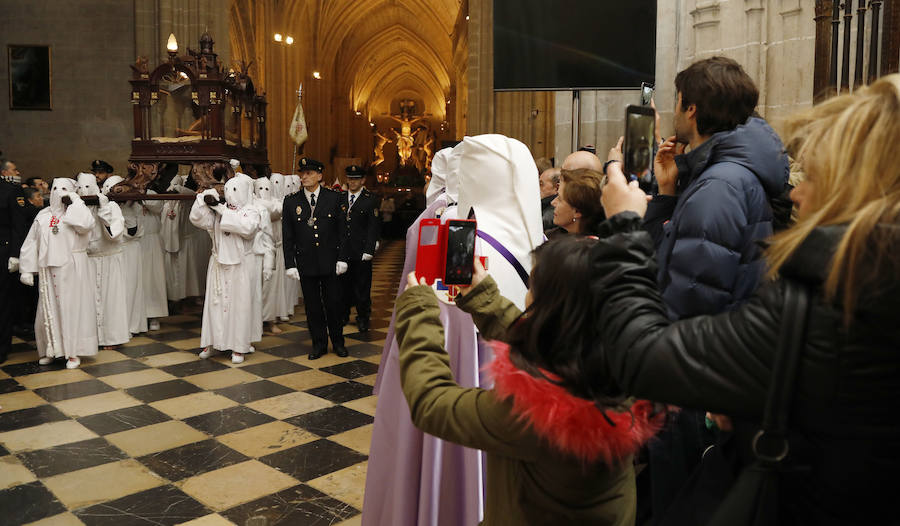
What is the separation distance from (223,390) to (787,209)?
4671 millimetres

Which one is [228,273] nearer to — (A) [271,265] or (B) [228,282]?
(B) [228,282]

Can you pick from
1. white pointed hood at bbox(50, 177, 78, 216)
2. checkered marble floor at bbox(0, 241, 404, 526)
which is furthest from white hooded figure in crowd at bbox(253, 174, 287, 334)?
white pointed hood at bbox(50, 177, 78, 216)

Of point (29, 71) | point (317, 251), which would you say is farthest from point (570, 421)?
point (29, 71)

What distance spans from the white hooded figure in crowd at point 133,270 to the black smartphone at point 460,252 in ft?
→ 22.3

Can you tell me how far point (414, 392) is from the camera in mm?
1517

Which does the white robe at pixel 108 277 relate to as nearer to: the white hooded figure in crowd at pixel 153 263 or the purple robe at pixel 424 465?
the white hooded figure in crowd at pixel 153 263

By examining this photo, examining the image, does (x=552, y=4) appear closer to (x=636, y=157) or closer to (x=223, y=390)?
(x=223, y=390)

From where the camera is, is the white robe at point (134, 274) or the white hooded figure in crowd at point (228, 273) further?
the white robe at point (134, 274)

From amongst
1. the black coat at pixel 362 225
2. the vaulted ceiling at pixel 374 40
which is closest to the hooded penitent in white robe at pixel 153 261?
the black coat at pixel 362 225

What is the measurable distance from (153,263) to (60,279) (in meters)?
1.99

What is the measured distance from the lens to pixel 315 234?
683 cm

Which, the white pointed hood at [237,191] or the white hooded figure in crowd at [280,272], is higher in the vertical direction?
the white pointed hood at [237,191]

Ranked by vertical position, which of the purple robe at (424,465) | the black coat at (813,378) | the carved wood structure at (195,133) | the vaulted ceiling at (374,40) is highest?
the vaulted ceiling at (374,40)

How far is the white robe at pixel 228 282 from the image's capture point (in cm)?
670
